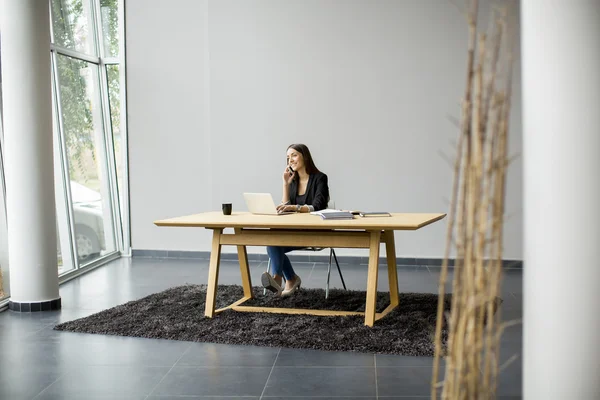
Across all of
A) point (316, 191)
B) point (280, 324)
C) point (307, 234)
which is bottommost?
point (280, 324)

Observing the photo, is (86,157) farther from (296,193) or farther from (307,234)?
(307,234)

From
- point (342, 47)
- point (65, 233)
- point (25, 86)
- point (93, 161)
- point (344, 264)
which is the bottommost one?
point (344, 264)

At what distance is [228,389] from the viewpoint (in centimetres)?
319

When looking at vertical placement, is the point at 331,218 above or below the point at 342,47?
below

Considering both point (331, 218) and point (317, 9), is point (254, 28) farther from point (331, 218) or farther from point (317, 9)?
point (331, 218)

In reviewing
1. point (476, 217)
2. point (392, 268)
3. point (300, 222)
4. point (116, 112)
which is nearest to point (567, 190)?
point (476, 217)

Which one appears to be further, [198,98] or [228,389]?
[198,98]

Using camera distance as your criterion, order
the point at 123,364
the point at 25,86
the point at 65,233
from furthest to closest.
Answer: the point at 65,233, the point at 25,86, the point at 123,364

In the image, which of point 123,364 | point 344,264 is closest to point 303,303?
point 123,364

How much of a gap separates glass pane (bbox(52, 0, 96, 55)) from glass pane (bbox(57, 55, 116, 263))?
0.17 m

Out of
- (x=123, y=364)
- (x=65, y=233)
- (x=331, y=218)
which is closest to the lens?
(x=123, y=364)

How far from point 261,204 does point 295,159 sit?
76 cm

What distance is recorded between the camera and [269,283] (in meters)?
5.02

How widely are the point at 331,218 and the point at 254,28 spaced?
352 centimetres
